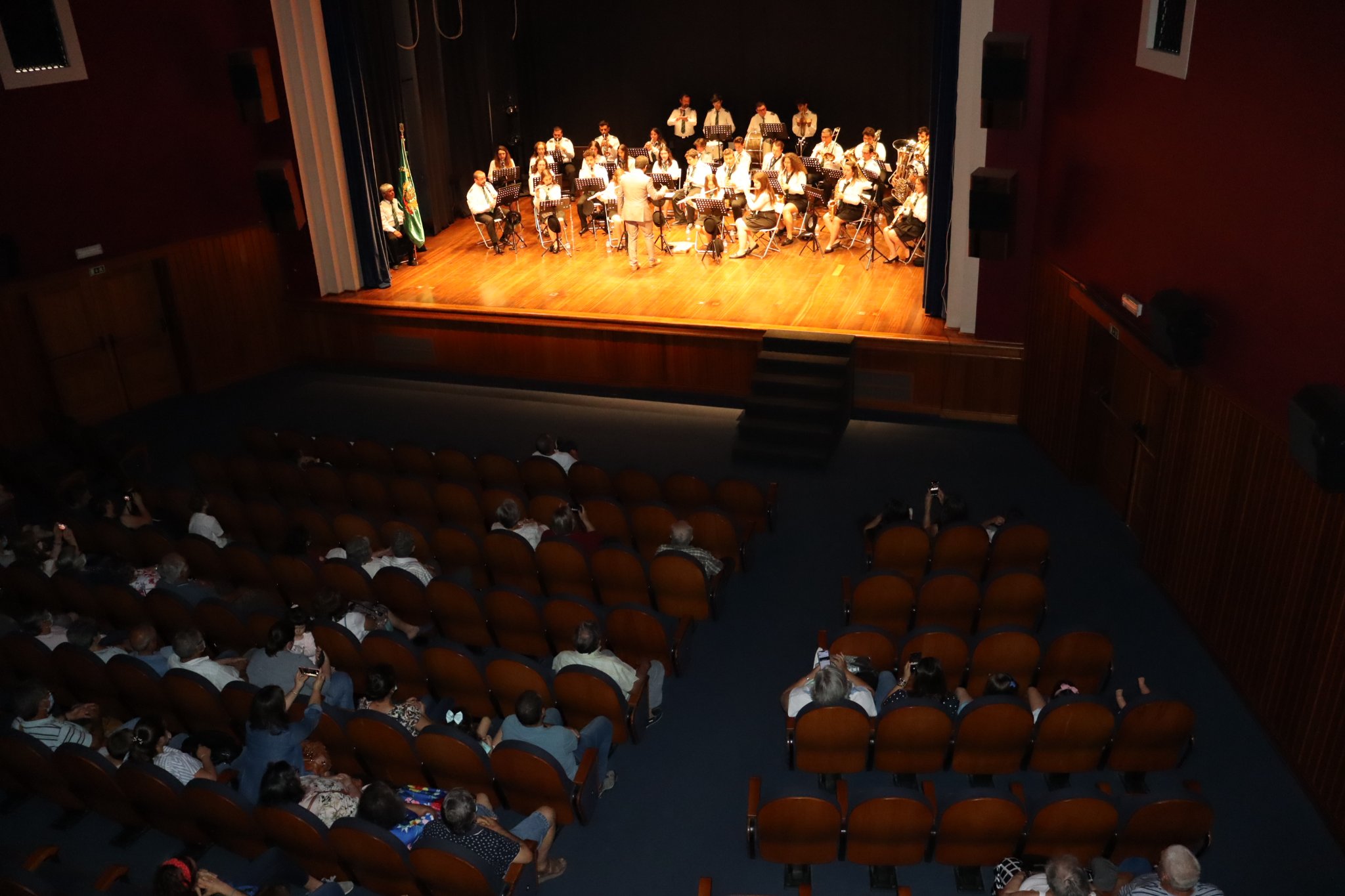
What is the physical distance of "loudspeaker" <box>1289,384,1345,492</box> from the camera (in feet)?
15.5

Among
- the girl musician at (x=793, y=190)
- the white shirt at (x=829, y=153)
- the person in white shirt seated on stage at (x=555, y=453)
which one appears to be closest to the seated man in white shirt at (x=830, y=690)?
the person in white shirt seated on stage at (x=555, y=453)

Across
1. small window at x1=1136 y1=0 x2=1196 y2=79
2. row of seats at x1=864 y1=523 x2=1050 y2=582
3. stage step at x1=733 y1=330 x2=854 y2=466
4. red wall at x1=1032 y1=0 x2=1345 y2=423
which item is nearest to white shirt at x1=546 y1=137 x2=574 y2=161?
stage step at x1=733 y1=330 x2=854 y2=466

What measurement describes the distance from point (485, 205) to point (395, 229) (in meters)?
1.10

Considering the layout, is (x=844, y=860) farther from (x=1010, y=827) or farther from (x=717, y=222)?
(x=717, y=222)

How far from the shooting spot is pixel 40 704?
5.57 m


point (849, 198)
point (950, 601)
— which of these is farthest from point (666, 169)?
point (950, 601)

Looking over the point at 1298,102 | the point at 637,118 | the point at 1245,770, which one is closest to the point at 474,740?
the point at 1245,770

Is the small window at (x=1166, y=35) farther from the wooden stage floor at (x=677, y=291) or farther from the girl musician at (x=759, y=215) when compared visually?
the girl musician at (x=759, y=215)

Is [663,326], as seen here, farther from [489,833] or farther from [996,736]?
[489,833]

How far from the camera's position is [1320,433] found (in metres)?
4.82

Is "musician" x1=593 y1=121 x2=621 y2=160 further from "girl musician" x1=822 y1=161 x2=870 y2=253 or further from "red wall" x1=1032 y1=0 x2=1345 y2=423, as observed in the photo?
"red wall" x1=1032 y1=0 x2=1345 y2=423

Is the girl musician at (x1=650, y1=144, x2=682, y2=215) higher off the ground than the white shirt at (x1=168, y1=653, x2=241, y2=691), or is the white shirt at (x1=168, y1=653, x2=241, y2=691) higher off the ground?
the girl musician at (x1=650, y1=144, x2=682, y2=215)

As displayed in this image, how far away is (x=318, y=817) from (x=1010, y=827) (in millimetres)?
3030

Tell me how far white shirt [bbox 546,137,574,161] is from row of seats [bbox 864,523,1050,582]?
8.98m
